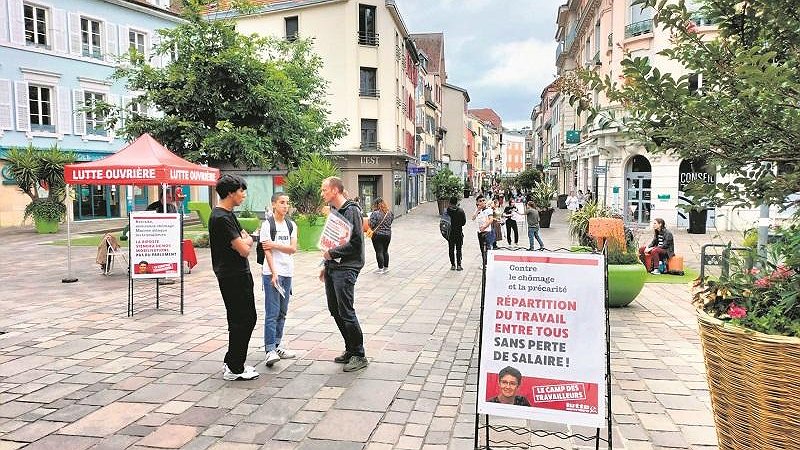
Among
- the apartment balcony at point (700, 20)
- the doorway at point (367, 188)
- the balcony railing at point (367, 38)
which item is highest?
the balcony railing at point (367, 38)

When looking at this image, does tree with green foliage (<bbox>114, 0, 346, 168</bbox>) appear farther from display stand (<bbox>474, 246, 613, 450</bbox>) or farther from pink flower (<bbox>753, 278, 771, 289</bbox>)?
pink flower (<bbox>753, 278, 771, 289</bbox>)

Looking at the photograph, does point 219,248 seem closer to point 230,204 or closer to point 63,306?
point 230,204

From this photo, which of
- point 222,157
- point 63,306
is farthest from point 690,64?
point 222,157

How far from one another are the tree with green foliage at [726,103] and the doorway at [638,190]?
25636 mm

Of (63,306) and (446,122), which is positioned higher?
(446,122)

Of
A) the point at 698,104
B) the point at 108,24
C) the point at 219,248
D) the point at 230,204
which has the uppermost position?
the point at 108,24

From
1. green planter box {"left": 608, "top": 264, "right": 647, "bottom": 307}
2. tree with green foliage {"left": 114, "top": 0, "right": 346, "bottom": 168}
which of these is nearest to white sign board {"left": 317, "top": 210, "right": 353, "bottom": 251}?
green planter box {"left": 608, "top": 264, "right": 647, "bottom": 307}

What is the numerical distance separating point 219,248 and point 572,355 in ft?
10.6

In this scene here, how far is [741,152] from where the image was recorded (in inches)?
110

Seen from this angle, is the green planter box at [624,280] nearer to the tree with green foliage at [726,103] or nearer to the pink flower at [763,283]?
the tree with green foliage at [726,103]

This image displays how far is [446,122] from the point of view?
2980 inches

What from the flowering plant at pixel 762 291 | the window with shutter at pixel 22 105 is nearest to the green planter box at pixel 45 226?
the window with shutter at pixel 22 105

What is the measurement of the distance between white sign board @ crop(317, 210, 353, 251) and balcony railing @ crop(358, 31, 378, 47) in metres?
29.0

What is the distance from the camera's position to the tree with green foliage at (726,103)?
266 cm
